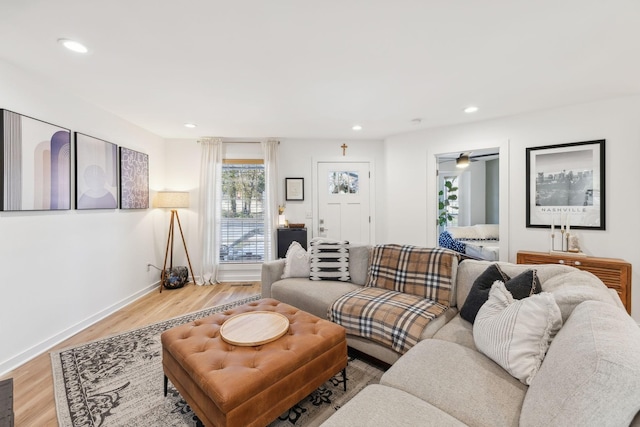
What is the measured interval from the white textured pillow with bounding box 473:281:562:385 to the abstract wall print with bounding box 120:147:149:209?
404cm

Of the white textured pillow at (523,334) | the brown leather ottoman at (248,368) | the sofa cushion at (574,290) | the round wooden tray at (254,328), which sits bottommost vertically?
the brown leather ottoman at (248,368)

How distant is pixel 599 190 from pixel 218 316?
13.6 ft

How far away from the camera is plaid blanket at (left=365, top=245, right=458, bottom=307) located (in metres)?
2.25

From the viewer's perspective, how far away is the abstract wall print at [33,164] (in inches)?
82.4

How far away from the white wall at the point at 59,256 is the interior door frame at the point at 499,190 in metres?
4.26

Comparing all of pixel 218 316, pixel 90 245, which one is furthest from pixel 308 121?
pixel 90 245

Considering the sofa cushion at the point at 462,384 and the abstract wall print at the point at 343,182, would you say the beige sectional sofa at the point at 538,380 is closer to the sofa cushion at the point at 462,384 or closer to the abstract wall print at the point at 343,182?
the sofa cushion at the point at 462,384

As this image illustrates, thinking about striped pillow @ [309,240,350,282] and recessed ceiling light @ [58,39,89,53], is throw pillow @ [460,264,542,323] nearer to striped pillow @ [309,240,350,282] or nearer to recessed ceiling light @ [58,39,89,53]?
striped pillow @ [309,240,350,282]

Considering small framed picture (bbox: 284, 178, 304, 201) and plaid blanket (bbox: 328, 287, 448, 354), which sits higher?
small framed picture (bbox: 284, 178, 304, 201)

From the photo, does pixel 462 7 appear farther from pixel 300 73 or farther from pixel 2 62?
pixel 2 62

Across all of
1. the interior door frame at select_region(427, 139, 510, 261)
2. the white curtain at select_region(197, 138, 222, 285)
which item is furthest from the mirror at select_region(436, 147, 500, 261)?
the white curtain at select_region(197, 138, 222, 285)

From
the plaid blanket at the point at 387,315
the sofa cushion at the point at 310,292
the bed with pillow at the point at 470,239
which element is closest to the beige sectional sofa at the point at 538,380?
the plaid blanket at the point at 387,315

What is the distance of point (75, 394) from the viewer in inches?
72.1

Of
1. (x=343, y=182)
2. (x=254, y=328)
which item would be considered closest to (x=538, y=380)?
(x=254, y=328)
